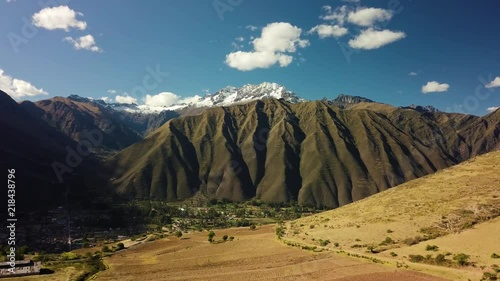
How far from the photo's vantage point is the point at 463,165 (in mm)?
128875

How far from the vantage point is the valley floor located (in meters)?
71.5

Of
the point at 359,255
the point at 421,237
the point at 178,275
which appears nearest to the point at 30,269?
the point at 178,275

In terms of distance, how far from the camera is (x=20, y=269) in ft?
298

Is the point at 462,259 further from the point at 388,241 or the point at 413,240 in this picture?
the point at 388,241

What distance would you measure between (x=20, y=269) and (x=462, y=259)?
300ft

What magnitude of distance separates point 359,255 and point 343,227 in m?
26.4

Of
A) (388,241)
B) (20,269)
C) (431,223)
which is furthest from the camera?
(431,223)

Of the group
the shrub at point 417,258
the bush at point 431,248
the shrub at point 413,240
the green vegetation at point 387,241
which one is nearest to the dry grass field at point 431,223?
the shrub at point 413,240

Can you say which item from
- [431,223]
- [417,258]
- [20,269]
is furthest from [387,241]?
[20,269]

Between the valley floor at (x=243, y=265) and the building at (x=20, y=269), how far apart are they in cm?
1581

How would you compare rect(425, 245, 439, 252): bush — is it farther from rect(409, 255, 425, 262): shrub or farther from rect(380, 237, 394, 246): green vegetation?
rect(380, 237, 394, 246): green vegetation

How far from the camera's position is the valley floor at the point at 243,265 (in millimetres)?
71500

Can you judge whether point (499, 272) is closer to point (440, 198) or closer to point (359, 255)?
point (359, 255)

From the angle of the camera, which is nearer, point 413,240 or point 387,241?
point 413,240
